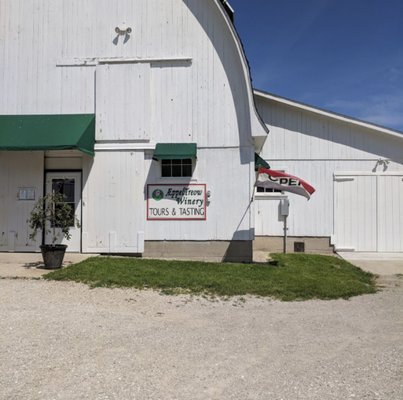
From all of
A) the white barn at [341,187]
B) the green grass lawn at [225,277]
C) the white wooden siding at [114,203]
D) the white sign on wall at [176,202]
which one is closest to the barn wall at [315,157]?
the white barn at [341,187]

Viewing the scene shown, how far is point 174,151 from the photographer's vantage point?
11.4 m

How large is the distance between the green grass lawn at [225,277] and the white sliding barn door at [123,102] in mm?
3479

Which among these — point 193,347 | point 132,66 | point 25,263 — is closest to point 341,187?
point 132,66

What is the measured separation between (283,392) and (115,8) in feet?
36.1

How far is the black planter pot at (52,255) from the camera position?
9.34 m

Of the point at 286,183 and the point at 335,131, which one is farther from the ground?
the point at 335,131

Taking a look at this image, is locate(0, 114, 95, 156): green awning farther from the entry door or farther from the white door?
the white door

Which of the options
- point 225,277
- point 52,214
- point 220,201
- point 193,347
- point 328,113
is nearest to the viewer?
point 193,347

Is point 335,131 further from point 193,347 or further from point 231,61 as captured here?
point 193,347

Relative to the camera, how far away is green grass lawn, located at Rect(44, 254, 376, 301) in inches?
312

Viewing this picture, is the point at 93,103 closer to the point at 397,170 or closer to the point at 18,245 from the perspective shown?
the point at 18,245

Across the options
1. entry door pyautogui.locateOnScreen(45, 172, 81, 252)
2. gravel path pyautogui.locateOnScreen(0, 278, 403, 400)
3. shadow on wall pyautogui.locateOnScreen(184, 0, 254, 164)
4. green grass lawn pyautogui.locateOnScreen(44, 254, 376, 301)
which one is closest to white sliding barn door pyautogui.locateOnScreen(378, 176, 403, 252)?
green grass lawn pyautogui.locateOnScreen(44, 254, 376, 301)

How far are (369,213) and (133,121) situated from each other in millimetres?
8253

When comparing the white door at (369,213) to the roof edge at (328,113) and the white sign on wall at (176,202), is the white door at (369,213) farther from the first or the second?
→ the white sign on wall at (176,202)
